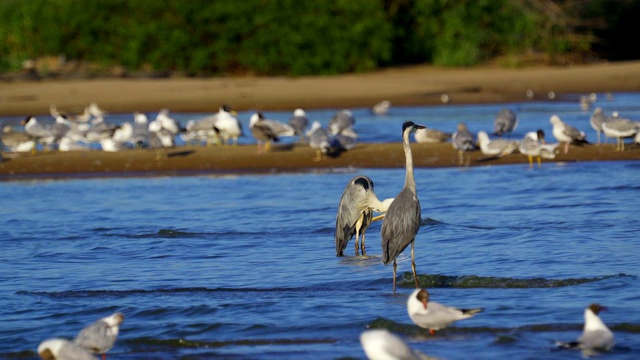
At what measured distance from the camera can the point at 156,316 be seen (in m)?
8.88

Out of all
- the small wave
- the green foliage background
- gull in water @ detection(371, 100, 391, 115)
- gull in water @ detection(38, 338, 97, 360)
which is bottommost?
the small wave

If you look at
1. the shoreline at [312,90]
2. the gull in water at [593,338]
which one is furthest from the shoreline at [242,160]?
the gull in water at [593,338]

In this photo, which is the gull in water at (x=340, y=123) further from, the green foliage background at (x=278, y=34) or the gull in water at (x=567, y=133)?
the green foliage background at (x=278, y=34)

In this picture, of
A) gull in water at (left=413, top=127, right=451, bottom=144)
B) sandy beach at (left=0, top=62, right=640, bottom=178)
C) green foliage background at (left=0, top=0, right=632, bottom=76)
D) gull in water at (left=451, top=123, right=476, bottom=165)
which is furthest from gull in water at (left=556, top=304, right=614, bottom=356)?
green foliage background at (left=0, top=0, right=632, bottom=76)

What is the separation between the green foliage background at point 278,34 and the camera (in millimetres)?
33250

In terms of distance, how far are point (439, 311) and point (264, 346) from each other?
126 cm

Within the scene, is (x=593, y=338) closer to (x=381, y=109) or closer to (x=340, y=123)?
(x=340, y=123)

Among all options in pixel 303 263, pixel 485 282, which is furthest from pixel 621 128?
pixel 485 282

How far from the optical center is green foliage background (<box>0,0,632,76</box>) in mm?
33250

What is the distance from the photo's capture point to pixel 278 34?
3350 cm

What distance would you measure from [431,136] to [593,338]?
36.3 feet

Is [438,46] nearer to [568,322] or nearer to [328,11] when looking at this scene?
[328,11]

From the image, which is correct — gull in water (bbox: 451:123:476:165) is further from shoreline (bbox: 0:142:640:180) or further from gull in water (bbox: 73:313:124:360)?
gull in water (bbox: 73:313:124:360)

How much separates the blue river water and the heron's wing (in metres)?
0.38
